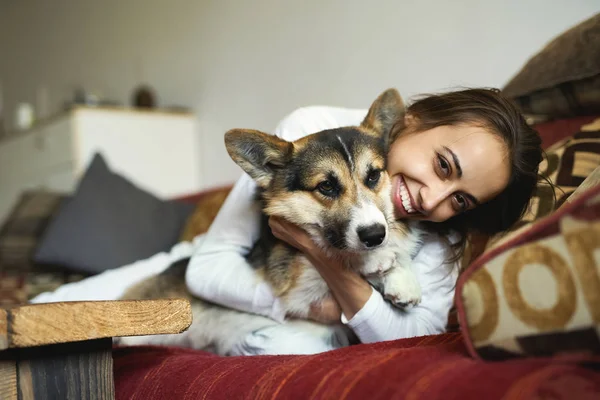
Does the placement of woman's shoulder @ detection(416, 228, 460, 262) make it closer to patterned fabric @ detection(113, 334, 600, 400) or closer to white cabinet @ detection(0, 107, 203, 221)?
patterned fabric @ detection(113, 334, 600, 400)

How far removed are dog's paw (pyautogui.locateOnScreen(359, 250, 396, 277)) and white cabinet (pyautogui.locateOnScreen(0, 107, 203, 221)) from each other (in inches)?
125

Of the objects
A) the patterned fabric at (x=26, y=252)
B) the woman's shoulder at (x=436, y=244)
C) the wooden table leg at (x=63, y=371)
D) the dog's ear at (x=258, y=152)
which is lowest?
the patterned fabric at (x=26, y=252)

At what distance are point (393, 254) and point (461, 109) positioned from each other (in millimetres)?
421

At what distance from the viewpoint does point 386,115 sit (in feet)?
5.15

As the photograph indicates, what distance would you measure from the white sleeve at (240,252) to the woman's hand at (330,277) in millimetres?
134

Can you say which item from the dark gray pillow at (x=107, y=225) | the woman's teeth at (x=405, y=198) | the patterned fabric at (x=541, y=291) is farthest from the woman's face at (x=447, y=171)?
the dark gray pillow at (x=107, y=225)

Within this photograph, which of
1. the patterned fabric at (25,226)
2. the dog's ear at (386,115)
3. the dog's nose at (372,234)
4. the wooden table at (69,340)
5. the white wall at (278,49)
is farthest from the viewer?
the patterned fabric at (25,226)

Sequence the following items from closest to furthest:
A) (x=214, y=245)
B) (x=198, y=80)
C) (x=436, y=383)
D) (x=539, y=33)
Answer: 1. (x=436, y=383)
2. (x=214, y=245)
3. (x=539, y=33)
4. (x=198, y=80)

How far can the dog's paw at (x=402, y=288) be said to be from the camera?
4.63ft

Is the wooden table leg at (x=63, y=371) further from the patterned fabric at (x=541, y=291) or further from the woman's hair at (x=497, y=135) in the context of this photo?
the woman's hair at (x=497, y=135)

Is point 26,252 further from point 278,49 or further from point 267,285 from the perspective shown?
point 267,285

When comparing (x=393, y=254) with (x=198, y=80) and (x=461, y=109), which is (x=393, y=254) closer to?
(x=461, y=109)

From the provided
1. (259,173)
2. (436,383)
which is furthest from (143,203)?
(436,383)

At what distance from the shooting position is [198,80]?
450 centimetres
